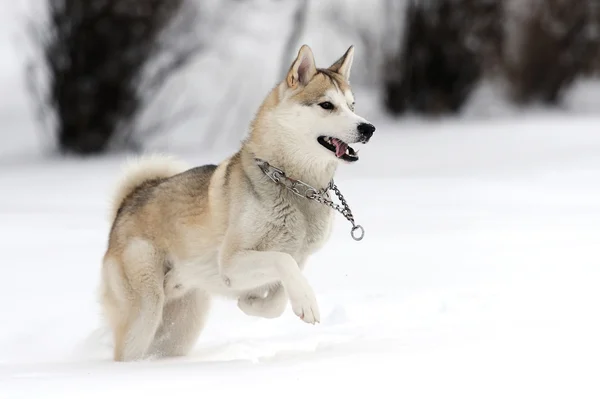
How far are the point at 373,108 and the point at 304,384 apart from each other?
11.5m

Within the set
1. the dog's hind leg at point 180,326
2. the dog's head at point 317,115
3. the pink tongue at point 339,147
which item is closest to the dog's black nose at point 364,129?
the dog's head at point 317,115

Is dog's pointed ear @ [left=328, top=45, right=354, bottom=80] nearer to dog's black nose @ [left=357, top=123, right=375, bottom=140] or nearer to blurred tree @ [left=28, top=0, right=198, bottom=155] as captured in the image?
dog's black nose @ [left=357, top=123, right=375, bottom=140]

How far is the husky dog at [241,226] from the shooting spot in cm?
357

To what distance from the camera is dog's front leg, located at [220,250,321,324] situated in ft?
11.2

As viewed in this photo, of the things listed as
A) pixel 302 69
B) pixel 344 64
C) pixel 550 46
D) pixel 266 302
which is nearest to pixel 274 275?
pixel 266 302

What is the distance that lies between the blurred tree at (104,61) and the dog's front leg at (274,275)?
7.70 metres

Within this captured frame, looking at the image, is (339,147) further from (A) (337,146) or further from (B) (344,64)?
(B) (344,64)

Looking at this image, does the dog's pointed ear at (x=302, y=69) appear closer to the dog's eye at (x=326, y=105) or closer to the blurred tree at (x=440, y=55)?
the dog's eye at (x=326, y=105)

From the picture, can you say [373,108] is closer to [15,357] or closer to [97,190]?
[97,190]

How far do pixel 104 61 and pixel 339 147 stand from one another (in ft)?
25.8

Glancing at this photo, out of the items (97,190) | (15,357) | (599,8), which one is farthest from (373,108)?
(15,357)

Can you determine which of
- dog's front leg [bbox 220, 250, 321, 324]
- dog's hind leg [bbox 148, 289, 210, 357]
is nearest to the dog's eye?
dog's front leg [bbox 220, 250, 321, 324]

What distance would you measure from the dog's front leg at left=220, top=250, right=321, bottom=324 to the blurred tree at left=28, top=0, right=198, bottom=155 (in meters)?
7.70

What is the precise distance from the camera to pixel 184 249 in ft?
12.8
